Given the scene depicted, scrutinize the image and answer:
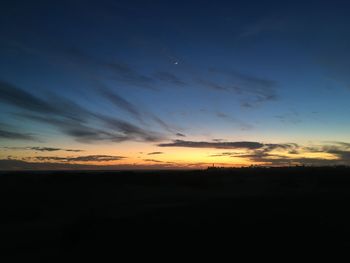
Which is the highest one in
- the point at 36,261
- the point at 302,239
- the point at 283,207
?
the point at 283,207

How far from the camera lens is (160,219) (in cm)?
1953

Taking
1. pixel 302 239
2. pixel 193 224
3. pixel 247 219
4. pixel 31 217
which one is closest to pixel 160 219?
pixel 193 224

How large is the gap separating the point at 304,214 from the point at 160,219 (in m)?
7.51

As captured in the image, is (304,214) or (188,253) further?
(304,214)

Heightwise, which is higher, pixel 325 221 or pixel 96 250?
pixel 325 221

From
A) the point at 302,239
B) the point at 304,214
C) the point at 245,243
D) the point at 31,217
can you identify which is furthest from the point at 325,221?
the point at 31,217

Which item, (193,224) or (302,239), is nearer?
(302,239)

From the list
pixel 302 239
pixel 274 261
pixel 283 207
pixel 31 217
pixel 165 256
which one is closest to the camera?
pixel 274 261

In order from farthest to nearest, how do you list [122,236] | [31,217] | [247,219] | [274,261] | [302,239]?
[31,217], [247,219], [122,236], [302,239], [274,261]

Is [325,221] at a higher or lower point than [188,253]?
higher

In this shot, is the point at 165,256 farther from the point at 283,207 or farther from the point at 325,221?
the point at 283,207

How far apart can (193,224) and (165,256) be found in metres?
3.93

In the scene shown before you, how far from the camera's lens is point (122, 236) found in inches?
683

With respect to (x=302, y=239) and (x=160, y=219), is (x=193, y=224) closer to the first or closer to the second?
(x=160, y=219)
